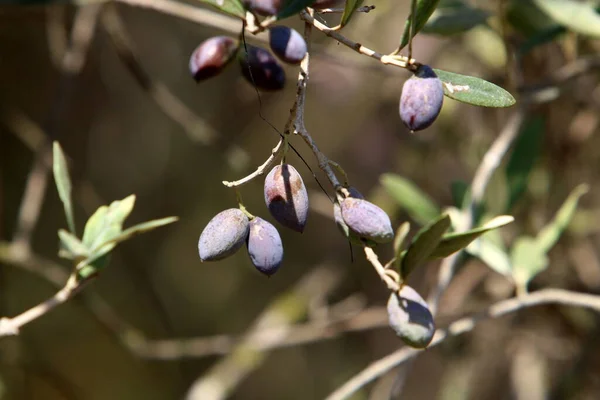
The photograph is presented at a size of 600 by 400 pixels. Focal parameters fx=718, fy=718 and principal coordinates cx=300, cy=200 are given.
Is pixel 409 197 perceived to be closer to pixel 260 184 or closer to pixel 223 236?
pixel 223 236

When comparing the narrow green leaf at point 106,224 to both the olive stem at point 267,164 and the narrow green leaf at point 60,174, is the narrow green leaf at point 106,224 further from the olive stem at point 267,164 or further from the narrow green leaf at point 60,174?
the olive stem at point 267,164

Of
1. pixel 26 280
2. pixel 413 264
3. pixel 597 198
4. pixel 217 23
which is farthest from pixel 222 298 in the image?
pixel 413 264

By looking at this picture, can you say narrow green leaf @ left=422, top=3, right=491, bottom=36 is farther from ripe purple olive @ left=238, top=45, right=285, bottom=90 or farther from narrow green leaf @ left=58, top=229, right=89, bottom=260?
narrow green leaf @ left=58, top=229, right=89, bottom=260

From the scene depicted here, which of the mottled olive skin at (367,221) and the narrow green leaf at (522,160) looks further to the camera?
the narrow green leaf at (522,160)

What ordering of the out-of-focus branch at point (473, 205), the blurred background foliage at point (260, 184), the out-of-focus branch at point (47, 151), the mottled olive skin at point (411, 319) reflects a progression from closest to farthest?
the mottled olive skin at point (411, 319)
the out-of-focus branch at point (473, 205)
the out-of-focus branch at point (47, 151)
the blurred background foliage at point (260, 184)

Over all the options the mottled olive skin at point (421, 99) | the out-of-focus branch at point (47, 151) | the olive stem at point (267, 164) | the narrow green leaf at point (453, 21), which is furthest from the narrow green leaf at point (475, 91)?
the out-of-focus branch at point (47, 151)

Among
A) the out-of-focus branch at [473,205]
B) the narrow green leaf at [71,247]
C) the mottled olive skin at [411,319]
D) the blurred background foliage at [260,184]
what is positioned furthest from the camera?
the blurred background foliage at [260,184]
